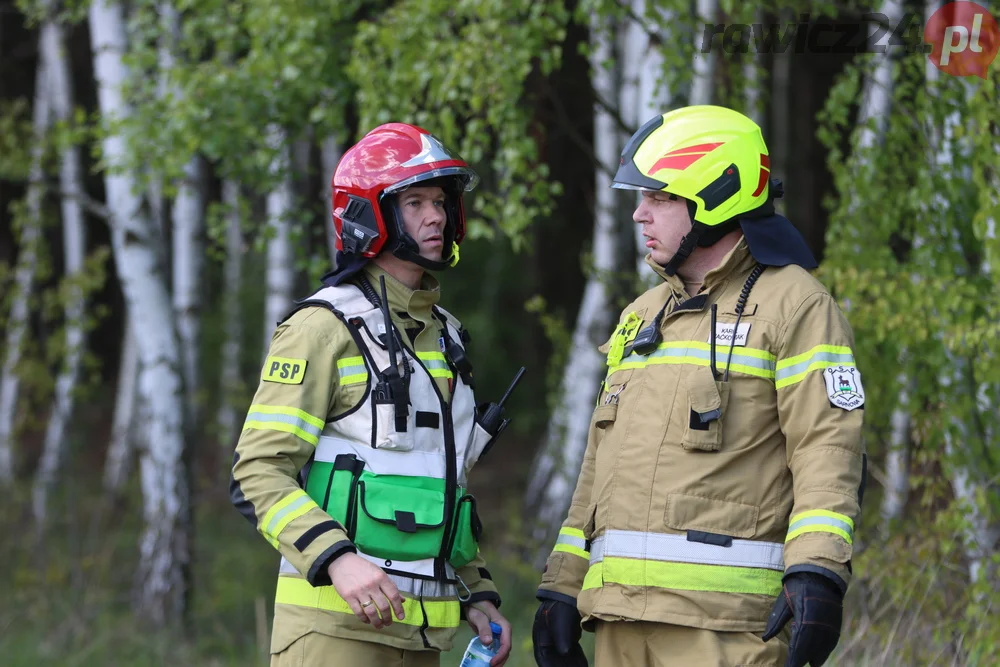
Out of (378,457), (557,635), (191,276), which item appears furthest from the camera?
(191,276)

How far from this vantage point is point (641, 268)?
19.7 feet

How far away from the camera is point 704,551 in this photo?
2.81 meters

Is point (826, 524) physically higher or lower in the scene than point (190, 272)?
lower

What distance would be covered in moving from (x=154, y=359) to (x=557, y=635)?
5.25 m

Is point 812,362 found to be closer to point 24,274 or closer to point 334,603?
point 334,603

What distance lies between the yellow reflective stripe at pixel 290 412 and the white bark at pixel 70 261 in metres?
6.32

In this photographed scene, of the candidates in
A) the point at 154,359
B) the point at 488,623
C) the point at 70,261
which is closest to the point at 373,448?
the point at 488,623

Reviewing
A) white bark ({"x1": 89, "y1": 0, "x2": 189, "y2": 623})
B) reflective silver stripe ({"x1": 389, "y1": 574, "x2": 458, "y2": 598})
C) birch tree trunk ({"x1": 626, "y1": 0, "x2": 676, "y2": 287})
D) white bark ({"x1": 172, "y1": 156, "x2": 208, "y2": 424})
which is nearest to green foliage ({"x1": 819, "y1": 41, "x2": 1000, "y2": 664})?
birch tree trunk ({"x1": 626, "y1": 0, "x2": 676, "y2": 287})

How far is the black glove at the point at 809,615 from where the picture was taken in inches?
101

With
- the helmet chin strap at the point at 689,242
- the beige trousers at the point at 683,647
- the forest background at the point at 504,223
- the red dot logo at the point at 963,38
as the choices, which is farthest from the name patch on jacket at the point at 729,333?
the red dot logo at the point at 963,38

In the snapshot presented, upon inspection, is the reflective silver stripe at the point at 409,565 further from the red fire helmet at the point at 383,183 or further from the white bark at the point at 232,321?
the white bark at the point at 232,321

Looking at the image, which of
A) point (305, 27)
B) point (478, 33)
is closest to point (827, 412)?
point (478, 33)

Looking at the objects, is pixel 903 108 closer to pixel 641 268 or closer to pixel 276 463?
pixel 641 268

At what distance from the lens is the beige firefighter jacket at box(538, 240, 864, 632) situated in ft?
9.01
